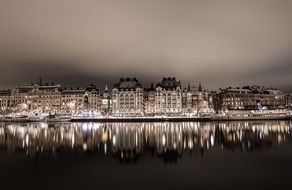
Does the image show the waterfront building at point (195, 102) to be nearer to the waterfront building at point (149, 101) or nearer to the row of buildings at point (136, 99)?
the row of buildings at point (136, 99)

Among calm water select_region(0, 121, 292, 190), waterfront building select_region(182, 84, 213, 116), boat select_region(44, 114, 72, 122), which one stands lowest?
calm water select_region(0, 121, 292, 190)

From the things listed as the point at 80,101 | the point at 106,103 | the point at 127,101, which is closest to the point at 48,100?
the point at 80,101

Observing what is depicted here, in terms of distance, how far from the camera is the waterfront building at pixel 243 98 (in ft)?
447

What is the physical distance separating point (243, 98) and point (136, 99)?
2055 inches

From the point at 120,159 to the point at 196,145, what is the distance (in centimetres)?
1061

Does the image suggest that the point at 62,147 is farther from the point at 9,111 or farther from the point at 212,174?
the point at 9,111

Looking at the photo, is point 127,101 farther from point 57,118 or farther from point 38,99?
point 38,99

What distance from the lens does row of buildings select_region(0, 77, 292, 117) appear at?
122m

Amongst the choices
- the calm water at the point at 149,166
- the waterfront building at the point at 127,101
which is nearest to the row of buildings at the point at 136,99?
the waterfront building at the point at 127,101

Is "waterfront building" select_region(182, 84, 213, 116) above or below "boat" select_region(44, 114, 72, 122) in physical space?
above

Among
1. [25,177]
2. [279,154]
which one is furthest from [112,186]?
[279,154]

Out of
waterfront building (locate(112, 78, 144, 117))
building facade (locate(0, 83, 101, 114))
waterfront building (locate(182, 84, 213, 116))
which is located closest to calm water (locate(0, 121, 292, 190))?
waterfront building (locate(112, 78, 144, 117))

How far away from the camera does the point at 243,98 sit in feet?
459

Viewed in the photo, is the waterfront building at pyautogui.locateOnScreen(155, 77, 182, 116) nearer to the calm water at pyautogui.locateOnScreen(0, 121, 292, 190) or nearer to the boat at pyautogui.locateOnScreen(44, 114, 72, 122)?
the boat at pyautogui.locateOnScreen(44, 114, 72, 122)
